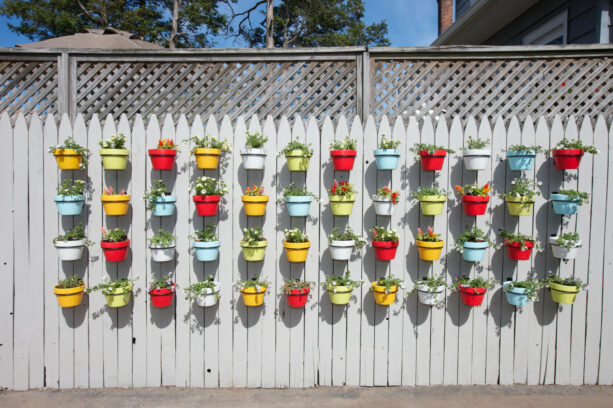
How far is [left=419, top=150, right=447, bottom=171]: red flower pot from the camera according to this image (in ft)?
9.28

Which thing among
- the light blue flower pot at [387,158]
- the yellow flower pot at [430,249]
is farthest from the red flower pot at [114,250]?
the yellow flower pot at [430,249]

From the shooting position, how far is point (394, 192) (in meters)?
2.88

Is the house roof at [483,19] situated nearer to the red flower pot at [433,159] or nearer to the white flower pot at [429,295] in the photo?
the red flower pot at [433,159]

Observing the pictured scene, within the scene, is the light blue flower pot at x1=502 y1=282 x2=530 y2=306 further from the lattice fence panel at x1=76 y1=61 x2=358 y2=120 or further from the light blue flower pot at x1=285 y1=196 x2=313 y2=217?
the lattice fence panel at x1=76 y1=61 x2=358 y2=120

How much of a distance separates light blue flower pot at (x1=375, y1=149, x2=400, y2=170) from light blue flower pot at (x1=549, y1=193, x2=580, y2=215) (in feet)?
4.08

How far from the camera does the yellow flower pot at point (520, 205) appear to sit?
2840 mm

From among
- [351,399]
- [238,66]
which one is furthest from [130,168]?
[351,399]

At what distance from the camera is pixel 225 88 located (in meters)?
3.27

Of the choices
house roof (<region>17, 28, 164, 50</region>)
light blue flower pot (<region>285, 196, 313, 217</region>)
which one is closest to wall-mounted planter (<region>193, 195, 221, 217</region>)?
light blue flower pot (<region>285, 196, 313, 217</region>)

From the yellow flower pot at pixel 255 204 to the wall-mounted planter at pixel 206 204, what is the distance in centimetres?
22

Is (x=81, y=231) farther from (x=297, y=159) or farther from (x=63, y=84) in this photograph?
(x=297, y=159)

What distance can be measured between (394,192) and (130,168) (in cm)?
206

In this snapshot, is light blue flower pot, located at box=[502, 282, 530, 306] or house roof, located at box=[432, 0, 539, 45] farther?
house roof, located at box=[432, 0, 539, 45]

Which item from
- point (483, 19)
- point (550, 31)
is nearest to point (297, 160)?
point (550, 31)
